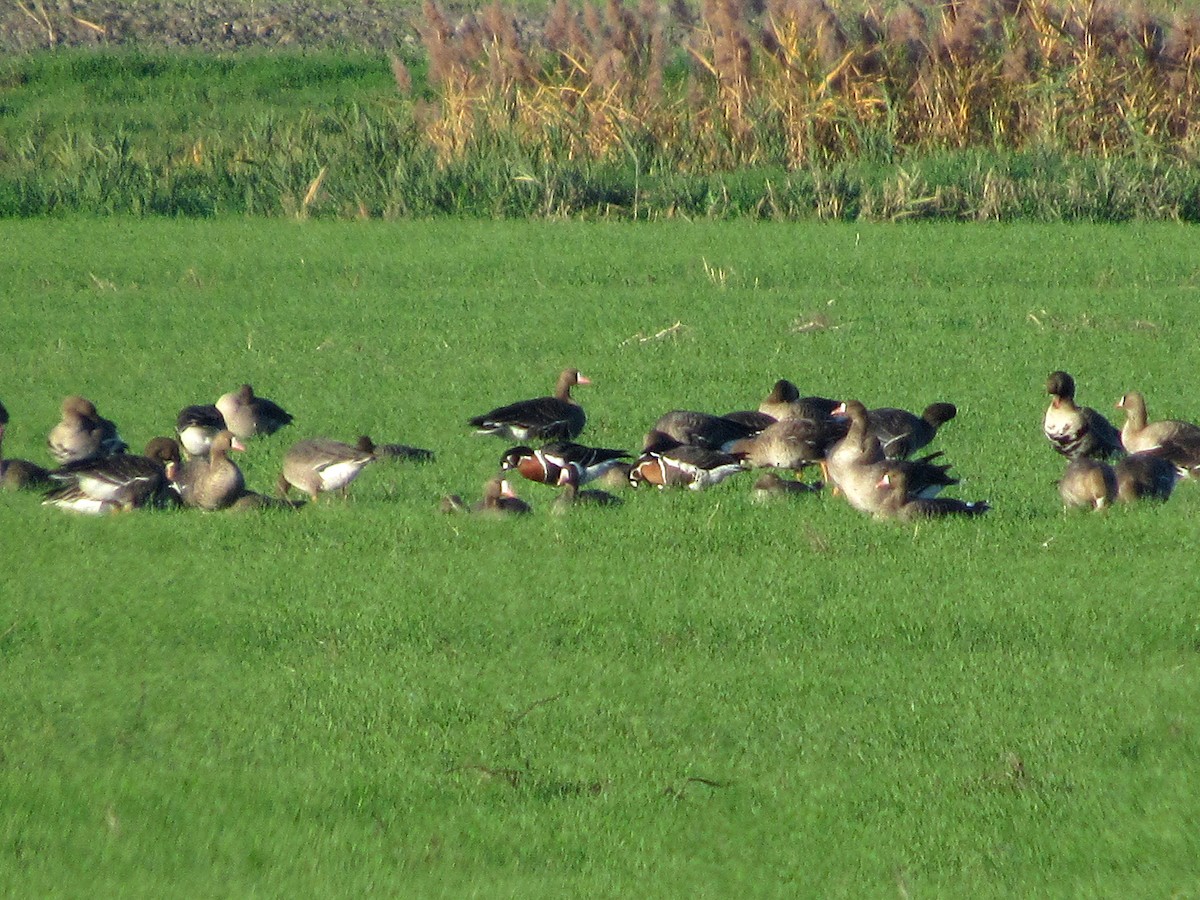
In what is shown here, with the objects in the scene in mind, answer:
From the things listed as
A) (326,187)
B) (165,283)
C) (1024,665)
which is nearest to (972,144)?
(326,187)

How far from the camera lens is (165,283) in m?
16.4

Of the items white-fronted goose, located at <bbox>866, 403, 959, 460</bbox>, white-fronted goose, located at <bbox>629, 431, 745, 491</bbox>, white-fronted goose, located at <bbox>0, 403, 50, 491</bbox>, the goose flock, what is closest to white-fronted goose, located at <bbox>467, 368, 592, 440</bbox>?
the goose flock

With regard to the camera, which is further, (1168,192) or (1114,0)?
(1114,0)

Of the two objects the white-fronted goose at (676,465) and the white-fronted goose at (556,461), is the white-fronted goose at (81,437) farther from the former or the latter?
the white-fronted goose at (676,465)

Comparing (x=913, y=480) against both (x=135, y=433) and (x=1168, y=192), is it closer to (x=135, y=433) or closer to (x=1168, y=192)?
(x=135, y=433)

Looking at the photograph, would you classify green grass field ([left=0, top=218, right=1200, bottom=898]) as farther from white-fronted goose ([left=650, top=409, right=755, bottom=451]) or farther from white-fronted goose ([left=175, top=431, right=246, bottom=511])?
white-fronted goose ([left=650, top=409, right=755, bottom=451])

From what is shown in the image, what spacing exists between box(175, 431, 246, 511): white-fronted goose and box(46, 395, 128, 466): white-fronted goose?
108cm

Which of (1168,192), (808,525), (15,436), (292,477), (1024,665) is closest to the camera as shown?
(1024,665)

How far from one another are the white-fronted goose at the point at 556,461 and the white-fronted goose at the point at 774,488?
34.2 inches

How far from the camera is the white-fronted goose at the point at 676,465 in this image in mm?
9516

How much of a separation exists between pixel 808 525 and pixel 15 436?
5156mm

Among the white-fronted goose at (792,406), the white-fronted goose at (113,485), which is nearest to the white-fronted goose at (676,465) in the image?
the white-fronted goose at (792,406)

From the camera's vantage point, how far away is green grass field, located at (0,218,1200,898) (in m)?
5.11

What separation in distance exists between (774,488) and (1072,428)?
1861mm
